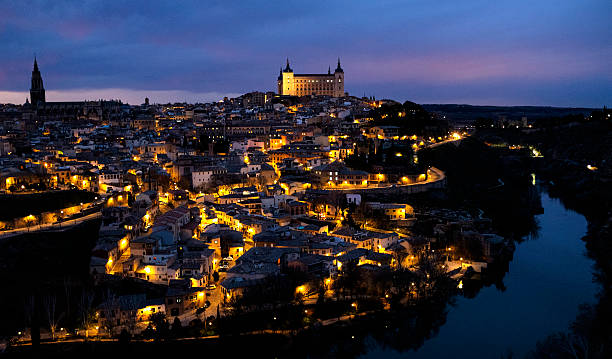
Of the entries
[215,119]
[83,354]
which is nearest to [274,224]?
[83,354]

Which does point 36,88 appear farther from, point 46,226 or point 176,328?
point 176,328

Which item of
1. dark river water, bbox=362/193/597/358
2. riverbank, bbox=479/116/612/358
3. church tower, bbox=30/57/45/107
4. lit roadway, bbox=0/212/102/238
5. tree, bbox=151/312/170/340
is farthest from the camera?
church tower, bbox=30/57/45/107

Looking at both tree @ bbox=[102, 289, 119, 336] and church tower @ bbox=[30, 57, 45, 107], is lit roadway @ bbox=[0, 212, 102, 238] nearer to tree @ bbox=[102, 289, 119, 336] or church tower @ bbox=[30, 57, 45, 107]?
tree @ bbox=[102, 289, 119, 336]

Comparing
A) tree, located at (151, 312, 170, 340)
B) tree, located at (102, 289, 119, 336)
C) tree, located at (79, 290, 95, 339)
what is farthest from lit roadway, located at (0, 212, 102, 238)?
tree, located at (151, 312, 170, 340)

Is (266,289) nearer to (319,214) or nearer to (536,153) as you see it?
(319,214)

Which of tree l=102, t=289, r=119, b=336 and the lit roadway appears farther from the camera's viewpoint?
the lit roadway

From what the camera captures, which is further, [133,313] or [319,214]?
[319,214]
